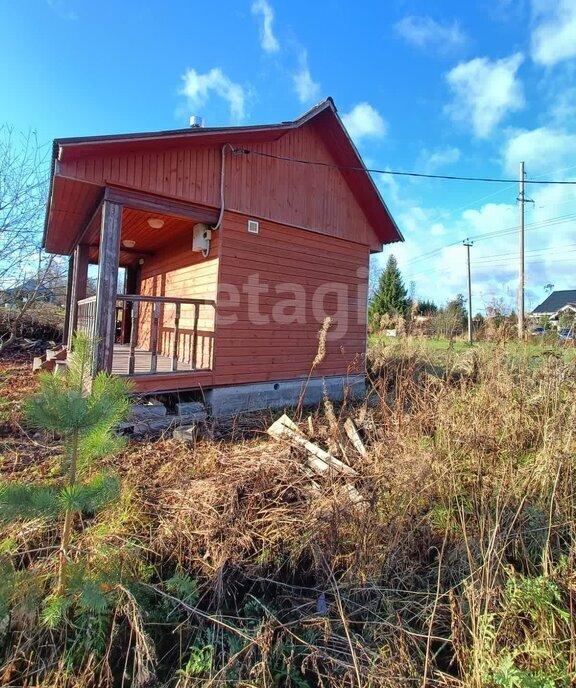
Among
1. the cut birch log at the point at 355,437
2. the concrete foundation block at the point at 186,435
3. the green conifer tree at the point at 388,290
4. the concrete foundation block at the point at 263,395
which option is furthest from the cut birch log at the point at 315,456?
the green conifer tree at the point at 388,290

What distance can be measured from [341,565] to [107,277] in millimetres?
4461

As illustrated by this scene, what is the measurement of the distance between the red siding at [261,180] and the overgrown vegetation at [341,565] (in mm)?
3875

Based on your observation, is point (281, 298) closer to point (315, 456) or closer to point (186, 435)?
point (186, 435)

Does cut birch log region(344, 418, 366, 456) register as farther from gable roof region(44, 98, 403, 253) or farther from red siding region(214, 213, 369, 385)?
gable roof region(44, 98, 403, 253)

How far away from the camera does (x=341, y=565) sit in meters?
2.46

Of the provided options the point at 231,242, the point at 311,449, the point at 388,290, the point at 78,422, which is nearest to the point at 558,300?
the point at 388,290

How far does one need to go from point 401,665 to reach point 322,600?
624mm

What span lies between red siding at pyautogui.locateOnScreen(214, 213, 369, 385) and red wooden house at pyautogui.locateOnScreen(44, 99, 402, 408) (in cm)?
2

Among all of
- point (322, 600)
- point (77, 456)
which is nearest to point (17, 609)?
point (77, 456)

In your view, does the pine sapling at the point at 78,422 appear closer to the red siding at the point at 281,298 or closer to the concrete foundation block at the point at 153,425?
the concrete foundation block at the point at 153,425

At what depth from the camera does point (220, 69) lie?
23.3 ft

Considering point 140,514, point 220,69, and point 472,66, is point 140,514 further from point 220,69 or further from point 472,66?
point 472,66

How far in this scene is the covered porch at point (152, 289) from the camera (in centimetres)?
498

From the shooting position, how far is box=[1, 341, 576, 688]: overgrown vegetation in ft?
5.91
